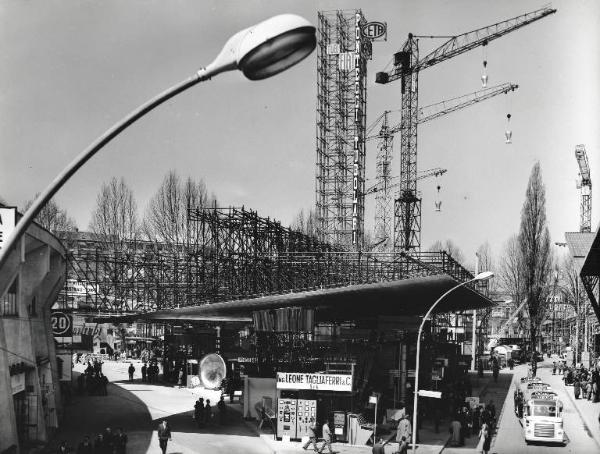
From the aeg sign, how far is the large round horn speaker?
55.5m

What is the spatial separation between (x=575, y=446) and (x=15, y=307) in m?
24.2

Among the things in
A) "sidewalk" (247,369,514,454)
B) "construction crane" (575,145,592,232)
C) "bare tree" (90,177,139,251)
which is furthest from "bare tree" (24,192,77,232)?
"construction crane" (575,145,592,232)

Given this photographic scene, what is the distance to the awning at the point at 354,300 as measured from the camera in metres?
37.1

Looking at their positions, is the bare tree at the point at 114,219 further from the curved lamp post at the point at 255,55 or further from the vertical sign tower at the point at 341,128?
the curved lamp post at the point at 255,55

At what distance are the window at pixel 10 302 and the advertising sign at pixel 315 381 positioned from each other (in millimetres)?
11425

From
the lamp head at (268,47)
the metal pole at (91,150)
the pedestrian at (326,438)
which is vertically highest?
the lamp head at (268,47)

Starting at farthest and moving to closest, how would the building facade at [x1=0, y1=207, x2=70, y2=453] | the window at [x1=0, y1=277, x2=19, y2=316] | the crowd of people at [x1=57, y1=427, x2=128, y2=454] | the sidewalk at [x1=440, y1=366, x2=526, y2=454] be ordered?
1. the sidewalk at [x1=440, y1=366, x2=526, y2=454]
2. the window at [x1=0, y1=277, x2=19, y2=316]
3. the crowd of people at [x1=57, y1=427, x2=128, y2=454]
4. the building facade at [x1=0, y1=207, x2=70, y2=453]

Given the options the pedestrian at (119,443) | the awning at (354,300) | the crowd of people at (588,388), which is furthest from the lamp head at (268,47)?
the crowd of people at (588,388)

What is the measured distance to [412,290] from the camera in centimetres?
3947

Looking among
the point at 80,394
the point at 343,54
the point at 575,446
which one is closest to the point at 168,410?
the point at 80,394

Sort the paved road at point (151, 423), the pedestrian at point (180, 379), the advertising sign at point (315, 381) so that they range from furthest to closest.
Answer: the pedestrian at point (180, 379) → the advertising sign at point (315, 381) → the paved road at point (151, 423)

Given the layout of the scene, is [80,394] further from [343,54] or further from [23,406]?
[343,54]

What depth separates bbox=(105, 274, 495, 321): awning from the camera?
1460 inches

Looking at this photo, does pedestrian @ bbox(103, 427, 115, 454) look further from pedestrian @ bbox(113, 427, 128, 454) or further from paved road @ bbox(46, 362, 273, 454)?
paved road @ bbox(46, 362, 273, 454)
